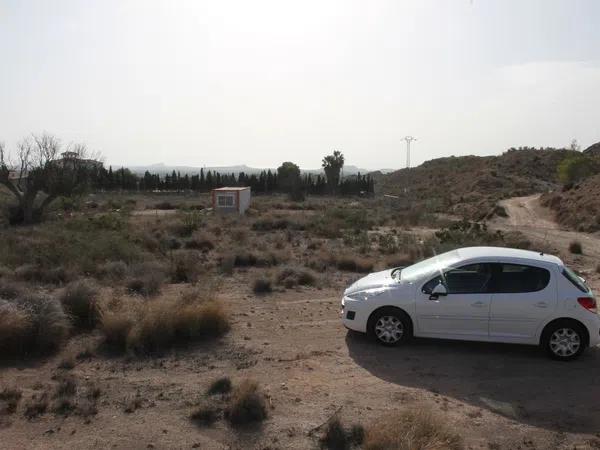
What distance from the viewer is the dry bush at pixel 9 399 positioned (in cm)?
598

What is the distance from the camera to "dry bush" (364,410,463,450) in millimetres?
5000

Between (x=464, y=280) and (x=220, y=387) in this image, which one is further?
(x=464, y=280)

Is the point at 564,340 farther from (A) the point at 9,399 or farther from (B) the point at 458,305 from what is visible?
(A) the point at 9,399

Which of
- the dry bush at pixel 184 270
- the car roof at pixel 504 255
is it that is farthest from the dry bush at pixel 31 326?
the car roof at pixel 504 255

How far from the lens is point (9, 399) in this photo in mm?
6230

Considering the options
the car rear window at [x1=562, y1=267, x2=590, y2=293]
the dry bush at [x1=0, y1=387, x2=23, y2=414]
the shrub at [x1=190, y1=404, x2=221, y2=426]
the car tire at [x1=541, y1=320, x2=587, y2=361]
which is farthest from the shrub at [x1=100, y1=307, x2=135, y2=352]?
the car rear window at [x1=562, y1=267, x2=590, y2=293]

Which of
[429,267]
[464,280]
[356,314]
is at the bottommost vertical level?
[356,314]

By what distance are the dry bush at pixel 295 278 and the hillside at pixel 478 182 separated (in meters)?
30.2

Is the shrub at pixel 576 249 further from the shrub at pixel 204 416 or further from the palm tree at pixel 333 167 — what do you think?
the palm tree at pixel 333 167

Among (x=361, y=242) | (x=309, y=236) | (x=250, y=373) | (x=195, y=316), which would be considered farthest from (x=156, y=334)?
(x=309, y=236)

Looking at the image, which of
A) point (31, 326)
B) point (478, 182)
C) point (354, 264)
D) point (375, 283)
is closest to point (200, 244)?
point (354, 264)

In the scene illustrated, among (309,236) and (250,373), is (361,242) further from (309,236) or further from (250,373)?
(250,373)

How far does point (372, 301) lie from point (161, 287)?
602 centimetres

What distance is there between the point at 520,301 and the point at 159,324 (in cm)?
550
